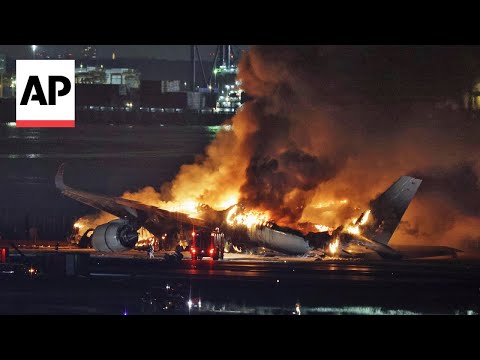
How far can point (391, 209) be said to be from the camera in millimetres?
38312

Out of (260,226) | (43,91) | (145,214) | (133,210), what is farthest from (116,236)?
(43,91)

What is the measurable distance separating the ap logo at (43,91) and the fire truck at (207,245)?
29.0 ft

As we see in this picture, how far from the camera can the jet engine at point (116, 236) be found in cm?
3991

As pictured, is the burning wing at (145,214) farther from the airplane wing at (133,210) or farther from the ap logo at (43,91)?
the ap logo at (43,91)

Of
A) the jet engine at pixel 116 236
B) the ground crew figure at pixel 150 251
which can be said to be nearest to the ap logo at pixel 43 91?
the jet engine at pixel 116 236

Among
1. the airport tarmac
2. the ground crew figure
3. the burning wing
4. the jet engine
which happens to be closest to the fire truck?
the airport tarmac

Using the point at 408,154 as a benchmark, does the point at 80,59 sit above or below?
above

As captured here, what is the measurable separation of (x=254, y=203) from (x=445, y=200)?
24.7 feet

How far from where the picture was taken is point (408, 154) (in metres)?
42.2

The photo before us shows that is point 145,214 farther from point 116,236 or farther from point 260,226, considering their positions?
point 260,226

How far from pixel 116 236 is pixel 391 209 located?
33.5 ft
